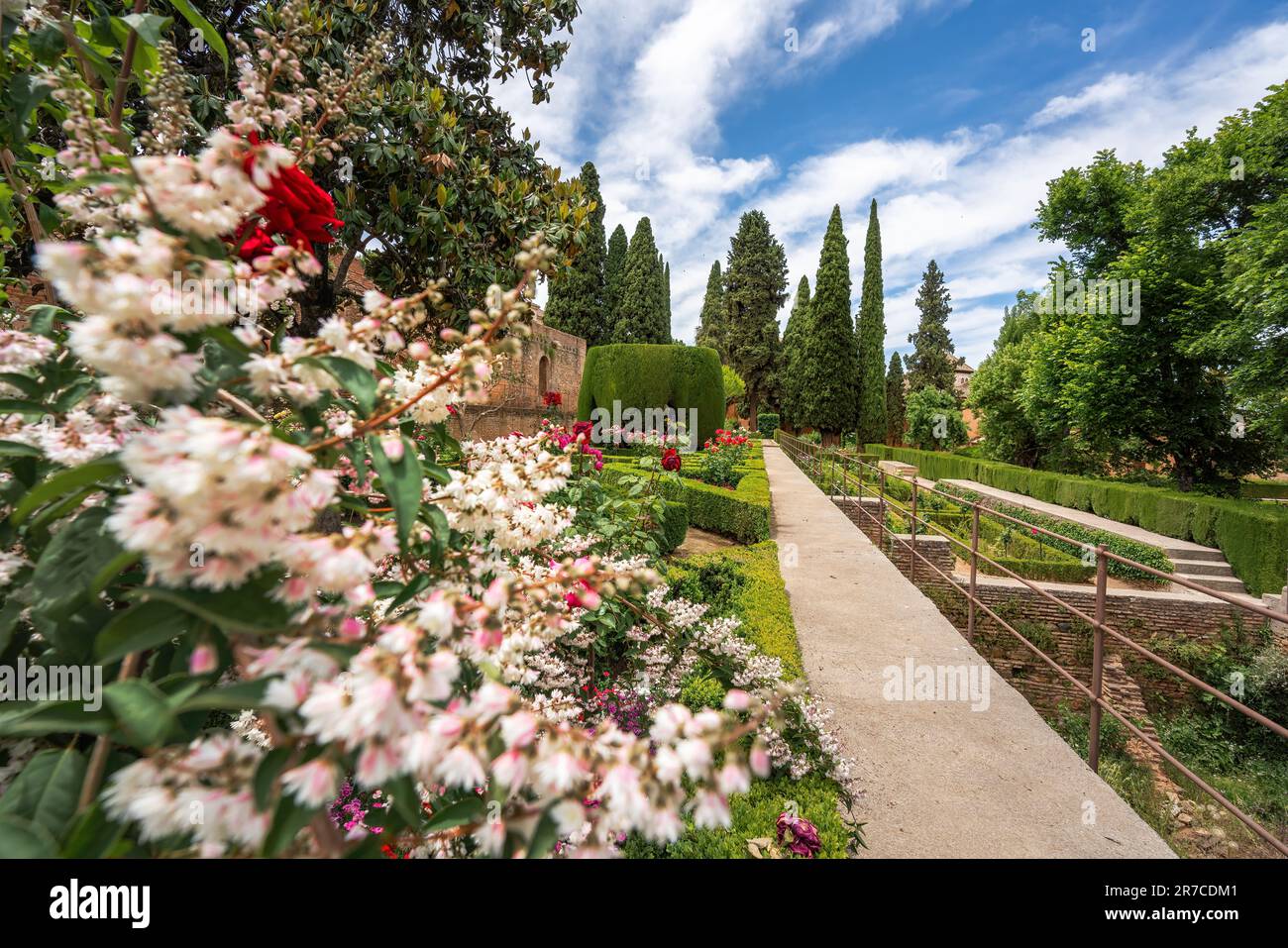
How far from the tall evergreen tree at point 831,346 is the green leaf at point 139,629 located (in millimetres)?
28981

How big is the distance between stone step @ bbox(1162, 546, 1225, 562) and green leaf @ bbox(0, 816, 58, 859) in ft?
48.9

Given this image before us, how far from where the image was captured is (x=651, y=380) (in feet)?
49.4

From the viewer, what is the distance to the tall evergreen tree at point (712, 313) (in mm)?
37406

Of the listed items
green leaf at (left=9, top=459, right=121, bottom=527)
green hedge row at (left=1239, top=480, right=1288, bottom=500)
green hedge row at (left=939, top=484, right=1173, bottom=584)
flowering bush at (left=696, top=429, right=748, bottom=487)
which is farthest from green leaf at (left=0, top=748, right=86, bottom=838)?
green hedge row at (left=1239, top=480, right=1288, bottom=500)

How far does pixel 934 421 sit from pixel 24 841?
33658mm

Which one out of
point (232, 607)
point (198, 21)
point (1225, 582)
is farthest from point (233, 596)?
point (1225, 582)

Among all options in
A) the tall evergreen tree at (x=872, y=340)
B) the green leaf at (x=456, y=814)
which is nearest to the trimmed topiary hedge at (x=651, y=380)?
the green leaf at (x=456, y=814)

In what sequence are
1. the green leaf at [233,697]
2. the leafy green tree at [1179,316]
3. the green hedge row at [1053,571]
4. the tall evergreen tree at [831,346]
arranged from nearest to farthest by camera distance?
the green leaf at [233,697], the green hedge row at [1053,571], the leafy green tree at [1179,316], the tall evergreen tree at [831,346]

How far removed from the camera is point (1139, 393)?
13453mm

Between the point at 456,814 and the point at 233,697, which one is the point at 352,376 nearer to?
the point at 233,697

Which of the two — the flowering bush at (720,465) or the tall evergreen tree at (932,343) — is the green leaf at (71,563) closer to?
the flowering bush at (720,465)

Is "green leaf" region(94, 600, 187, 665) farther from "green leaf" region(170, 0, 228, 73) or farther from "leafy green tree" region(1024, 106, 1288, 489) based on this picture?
"leafy green tree" region(1024, 106, 1288, 489)

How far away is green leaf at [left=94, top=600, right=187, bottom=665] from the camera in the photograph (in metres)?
0.49
